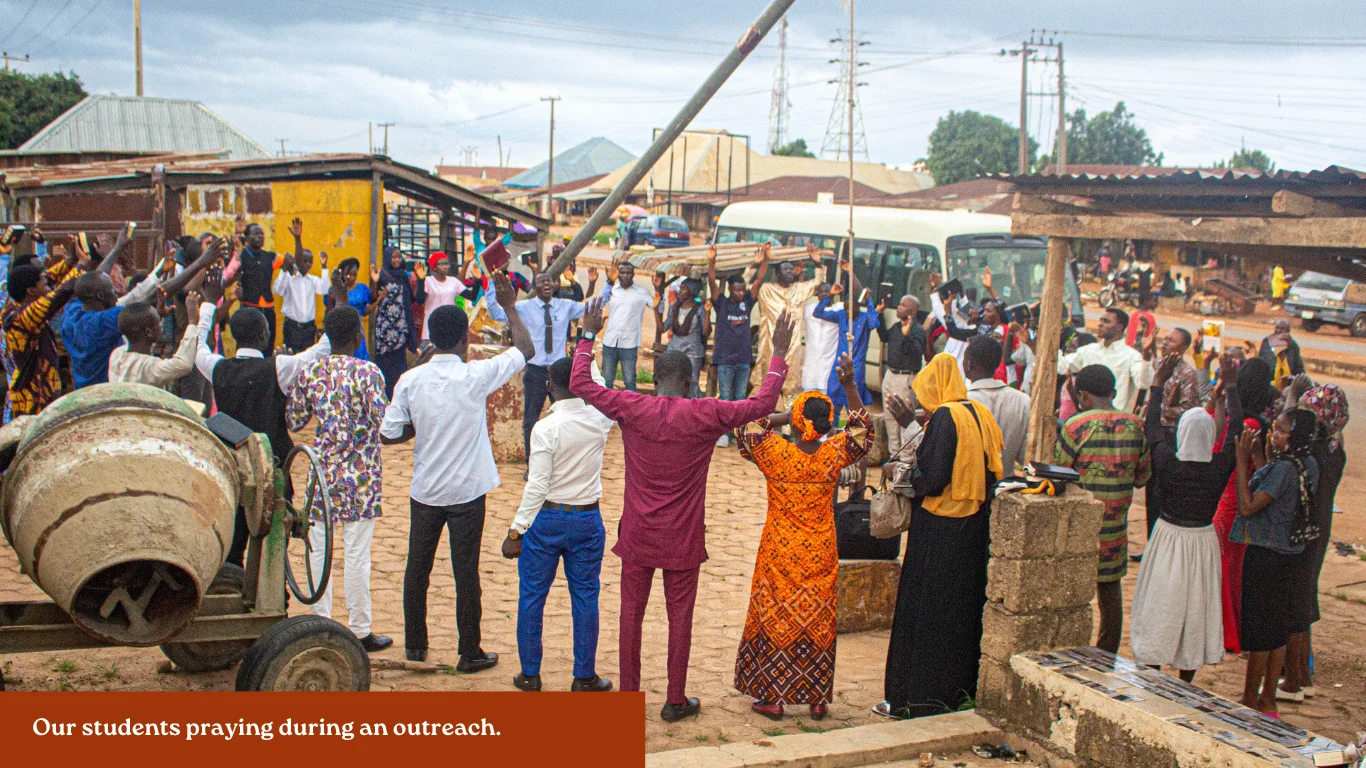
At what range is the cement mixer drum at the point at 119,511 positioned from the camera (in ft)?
13.2

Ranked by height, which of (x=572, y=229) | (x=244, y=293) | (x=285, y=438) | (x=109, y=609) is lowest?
(x=109, y=609)

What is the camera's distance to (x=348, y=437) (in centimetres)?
571

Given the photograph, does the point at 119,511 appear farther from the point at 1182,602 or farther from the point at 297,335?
the point at 297,335

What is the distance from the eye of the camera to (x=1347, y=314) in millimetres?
25828

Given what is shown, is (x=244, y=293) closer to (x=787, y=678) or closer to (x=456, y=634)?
(x=456, y=634)

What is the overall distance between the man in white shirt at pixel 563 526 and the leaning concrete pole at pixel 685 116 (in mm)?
5937

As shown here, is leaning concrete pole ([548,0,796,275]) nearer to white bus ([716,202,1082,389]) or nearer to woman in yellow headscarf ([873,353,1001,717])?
white bus ([716,202,1082,389])

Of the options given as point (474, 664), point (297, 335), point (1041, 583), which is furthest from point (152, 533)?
point (297, 335)

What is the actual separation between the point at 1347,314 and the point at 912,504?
24.9 m

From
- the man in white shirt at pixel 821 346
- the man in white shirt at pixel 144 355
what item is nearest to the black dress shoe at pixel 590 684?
the man in white shirt at pixel 144 355

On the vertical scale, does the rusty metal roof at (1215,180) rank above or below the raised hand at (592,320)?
above

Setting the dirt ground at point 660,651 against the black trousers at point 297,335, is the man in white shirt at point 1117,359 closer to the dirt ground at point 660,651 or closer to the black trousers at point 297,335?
the dirt ground at point 660,651

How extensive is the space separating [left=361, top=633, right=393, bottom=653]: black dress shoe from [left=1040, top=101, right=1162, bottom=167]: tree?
69935 mm

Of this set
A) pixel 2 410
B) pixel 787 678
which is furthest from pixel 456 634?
pixel 2 410
